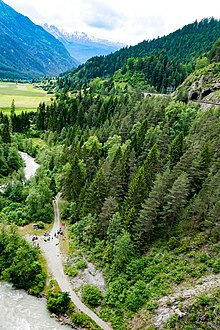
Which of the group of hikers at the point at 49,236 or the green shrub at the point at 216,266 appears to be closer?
the green shrub at the point at 216,266

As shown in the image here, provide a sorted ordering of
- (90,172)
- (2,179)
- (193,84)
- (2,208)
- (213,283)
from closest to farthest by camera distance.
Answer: (213,283) → (2,208) → (90,172) → (2,179) → (193,84)

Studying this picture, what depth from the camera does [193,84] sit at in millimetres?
130875

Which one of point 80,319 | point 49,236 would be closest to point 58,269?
point 49,236

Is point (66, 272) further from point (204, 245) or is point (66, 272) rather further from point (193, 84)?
point (193, 84)

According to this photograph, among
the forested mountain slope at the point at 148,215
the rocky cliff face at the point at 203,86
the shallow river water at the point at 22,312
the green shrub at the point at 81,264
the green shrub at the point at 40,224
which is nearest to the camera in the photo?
the shallow river water at the point at 22,312

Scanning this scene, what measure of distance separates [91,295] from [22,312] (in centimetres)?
1159

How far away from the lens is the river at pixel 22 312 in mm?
50822

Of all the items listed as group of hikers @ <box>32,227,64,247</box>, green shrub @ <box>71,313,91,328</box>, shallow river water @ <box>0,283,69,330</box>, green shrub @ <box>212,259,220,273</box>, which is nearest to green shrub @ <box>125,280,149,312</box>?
green shrub @ <box>71,313,91,328</box>

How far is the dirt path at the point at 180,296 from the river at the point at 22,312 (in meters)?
15.3

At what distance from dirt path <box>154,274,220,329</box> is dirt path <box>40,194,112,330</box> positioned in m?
8.55

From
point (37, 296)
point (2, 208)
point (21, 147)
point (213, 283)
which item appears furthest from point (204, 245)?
point (21, 147)

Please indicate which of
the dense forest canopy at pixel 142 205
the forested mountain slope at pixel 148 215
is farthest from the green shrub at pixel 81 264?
the forested mountain slope at pixel 148 215

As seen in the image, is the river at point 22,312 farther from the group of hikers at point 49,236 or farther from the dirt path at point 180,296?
the dirt path at point 180,296

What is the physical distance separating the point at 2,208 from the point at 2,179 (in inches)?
869
